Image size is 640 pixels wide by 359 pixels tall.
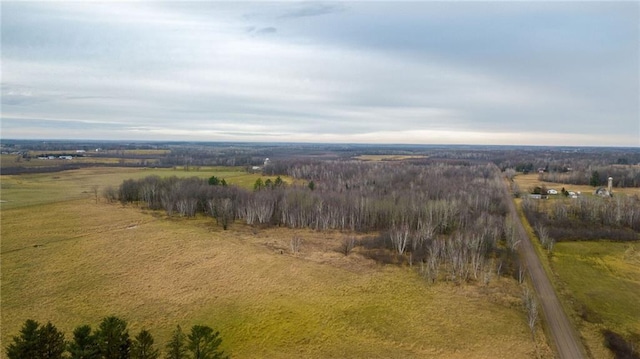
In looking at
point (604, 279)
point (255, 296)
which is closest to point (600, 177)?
point (604, 279)

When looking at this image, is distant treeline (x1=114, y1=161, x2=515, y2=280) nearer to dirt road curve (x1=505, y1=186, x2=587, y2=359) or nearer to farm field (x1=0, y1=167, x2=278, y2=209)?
dirt road curve (x1=505, y1=186, x2=587, y2=359)

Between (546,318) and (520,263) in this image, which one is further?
(520,263)

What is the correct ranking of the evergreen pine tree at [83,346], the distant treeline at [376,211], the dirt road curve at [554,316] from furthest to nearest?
the distant treeline at [376,211] → the dirt road curve at [554,316] → the evergreen pine tree at [83,346]

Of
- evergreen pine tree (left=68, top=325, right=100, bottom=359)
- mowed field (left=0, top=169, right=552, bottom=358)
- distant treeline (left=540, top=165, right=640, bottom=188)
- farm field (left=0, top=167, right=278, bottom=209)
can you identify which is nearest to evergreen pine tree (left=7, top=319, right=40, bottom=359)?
evergreen pine tree (left=68, top=325, right=100, bottom=359)

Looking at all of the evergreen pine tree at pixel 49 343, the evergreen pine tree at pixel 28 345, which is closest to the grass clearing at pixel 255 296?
the evergreen pine tree at pixel 49 343

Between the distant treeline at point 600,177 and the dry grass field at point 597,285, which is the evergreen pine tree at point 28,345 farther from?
the distant treeline at point 600,177

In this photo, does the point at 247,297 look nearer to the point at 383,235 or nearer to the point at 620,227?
the point at 383,235

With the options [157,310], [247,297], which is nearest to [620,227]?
[247,297]
